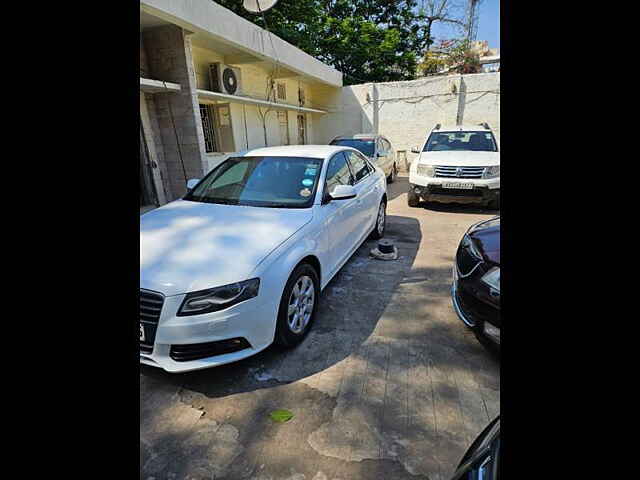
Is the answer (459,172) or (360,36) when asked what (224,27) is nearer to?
(459,172)

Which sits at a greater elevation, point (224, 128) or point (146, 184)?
point (224, 128)

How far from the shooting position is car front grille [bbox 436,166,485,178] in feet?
21.0

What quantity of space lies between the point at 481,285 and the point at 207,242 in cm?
189

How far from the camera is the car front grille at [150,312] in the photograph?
2.15 m

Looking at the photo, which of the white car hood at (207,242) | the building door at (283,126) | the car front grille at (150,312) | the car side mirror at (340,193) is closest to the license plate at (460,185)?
the car side mirror at (340,193)

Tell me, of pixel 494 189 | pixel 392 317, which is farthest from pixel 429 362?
pixel 494 189

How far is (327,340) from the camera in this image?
2.86 meters

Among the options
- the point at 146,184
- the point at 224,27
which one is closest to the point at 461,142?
the point at 224,27

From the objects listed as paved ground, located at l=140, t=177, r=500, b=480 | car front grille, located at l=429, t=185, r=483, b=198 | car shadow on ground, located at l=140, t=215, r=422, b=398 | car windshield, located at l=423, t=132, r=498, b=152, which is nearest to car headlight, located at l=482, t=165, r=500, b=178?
car front grille, located at l=429, t=185, r=483, b=198

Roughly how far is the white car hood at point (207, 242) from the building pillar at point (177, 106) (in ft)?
13.3

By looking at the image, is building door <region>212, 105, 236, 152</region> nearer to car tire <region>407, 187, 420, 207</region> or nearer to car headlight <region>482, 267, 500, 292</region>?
car tire <region>407, 187, 420, 207</region>

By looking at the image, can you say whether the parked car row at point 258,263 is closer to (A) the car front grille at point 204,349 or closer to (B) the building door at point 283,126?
(A) the car front grille at point 204,349
